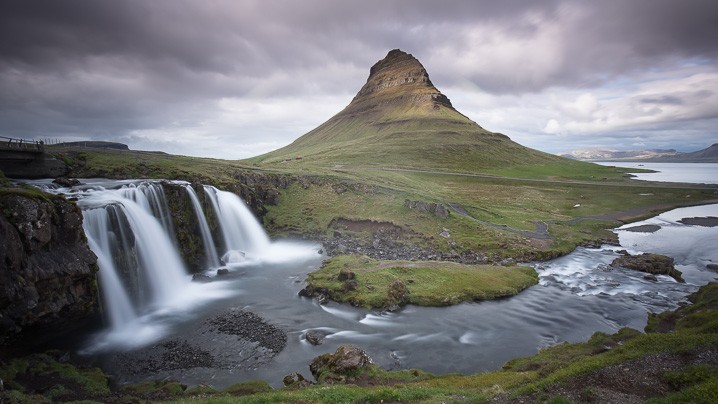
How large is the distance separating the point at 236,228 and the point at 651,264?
2352 inches

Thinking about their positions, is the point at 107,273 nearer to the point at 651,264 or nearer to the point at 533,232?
the point at 651,264

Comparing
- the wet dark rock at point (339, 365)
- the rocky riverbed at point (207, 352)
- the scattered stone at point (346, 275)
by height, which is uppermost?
the scattered stone at point (346, 275)

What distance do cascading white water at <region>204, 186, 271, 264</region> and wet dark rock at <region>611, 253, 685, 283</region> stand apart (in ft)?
175

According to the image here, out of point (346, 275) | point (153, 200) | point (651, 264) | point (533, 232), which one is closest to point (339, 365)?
point (346, 275)

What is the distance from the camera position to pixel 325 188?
8331 centimetres

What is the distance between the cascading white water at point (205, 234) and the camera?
50.1 m

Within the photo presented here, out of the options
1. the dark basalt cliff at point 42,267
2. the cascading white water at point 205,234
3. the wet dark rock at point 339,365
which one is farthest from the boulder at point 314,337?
the cascading white water at point 205,234

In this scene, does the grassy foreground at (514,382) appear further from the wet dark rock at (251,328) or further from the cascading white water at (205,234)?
the cascading white water at (205,234)

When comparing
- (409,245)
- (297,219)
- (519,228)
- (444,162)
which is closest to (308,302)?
(409,245)

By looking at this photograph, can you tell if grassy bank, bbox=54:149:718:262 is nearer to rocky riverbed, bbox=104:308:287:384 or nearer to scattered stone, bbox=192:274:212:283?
scattered stone, bbox=192:274:212:283

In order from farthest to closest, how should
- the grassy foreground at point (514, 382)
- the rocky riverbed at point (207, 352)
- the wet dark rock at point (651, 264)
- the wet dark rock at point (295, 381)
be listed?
the wet dark rock at point (651, 264)
the rocky riverbed at point (207, 352)
the wet dark rock at point (295, 381)
the grassy foreground at point (514, 382)

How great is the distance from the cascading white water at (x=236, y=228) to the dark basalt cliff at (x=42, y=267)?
22.9 metres

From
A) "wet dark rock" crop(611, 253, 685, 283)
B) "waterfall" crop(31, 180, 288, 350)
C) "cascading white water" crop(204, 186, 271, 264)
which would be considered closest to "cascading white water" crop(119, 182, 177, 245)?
"waterfall" crop(31, 180, 288, 350)

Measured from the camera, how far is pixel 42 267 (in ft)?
87.6
